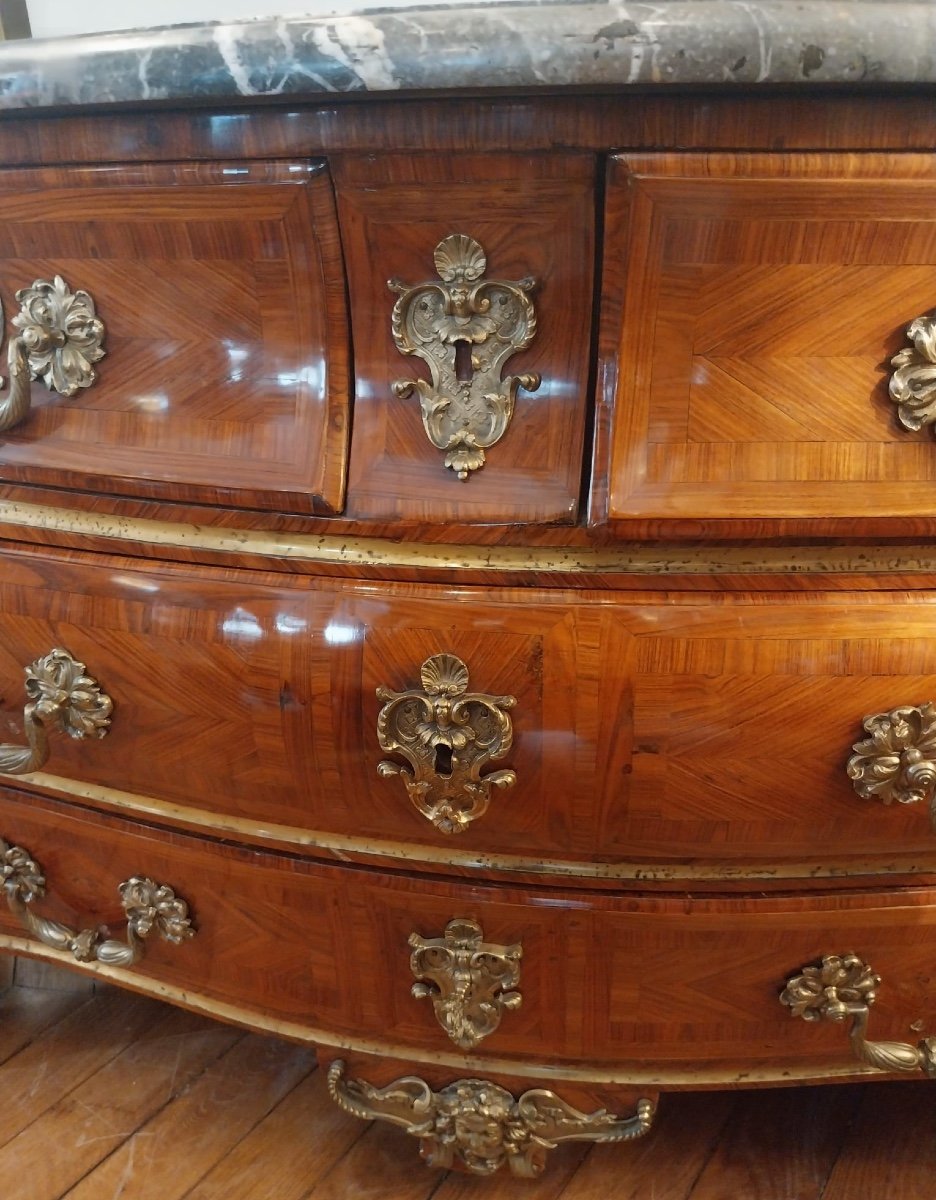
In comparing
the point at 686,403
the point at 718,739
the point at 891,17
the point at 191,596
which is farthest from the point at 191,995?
the point at 891,17

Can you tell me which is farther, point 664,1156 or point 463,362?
point 664,1156

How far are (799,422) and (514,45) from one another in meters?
0.23

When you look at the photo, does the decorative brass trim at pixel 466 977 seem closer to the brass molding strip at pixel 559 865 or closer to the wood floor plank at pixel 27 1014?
the brass molding strip at pixel 559 865

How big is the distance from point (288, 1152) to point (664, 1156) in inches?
12.4

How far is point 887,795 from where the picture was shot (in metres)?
0.49

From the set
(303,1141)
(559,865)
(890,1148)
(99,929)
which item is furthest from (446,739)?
(890,1148)

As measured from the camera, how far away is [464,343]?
47 cm

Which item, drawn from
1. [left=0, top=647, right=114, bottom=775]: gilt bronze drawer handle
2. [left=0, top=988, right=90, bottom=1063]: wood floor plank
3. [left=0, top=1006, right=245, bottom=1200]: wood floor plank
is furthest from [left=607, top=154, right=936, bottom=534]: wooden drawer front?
[left=0, top=988, right=90, bottom=1063]: wood floor plank

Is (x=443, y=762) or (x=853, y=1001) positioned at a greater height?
(x=443, y=762)

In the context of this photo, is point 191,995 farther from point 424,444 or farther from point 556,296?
point 556,296

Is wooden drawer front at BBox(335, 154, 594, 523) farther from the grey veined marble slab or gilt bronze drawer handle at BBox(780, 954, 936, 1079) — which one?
gilt bronze drawer handle at BBox(780, 954, 936, 1079)

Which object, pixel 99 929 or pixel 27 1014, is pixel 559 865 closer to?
pixel 99 929

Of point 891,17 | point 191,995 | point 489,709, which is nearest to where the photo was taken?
point 891,17

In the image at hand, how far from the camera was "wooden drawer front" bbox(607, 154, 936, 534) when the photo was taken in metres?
0.41
